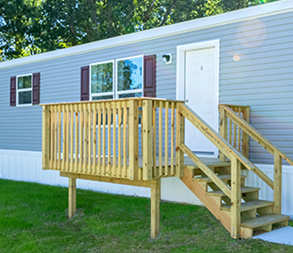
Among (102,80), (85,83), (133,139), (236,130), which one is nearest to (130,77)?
(102,80)

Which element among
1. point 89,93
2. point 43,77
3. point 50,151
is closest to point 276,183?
point 50,151

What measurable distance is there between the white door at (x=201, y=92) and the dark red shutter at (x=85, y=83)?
8.38 feet

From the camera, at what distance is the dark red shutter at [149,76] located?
26.3 feet

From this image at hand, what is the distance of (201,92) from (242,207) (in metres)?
2.74

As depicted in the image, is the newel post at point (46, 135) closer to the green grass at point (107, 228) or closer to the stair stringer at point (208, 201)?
the green grass at point (107, 228)

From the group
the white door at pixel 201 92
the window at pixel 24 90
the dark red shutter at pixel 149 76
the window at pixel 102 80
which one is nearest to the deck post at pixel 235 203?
the white door at pixel 201 92

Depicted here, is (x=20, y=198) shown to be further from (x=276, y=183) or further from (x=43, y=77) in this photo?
(x=276, y=183)

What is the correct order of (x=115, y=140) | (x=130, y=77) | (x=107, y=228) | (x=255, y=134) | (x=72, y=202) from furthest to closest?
1. (x=130, y=77)
2. (x=72, y=202)
3. (x=255, y=134)
4. (x=107, y=228)
5. (x=115, y=140)

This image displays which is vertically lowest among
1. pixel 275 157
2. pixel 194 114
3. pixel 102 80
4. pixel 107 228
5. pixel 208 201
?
pixel 107 228

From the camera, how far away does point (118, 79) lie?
341 inches

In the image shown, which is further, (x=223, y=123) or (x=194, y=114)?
(x=223, y=123)

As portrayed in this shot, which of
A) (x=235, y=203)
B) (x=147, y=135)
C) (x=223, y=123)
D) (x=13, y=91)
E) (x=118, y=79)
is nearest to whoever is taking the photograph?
(x=235, y=203)

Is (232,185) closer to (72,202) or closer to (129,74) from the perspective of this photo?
(72,202)

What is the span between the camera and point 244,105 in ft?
22.1
